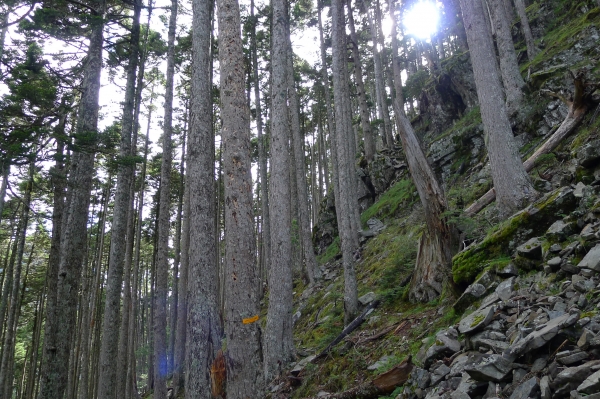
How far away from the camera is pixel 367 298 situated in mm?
9328

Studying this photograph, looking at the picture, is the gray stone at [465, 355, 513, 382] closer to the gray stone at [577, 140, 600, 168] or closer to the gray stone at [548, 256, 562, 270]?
the gray stone at [548, 256, 562, 270]

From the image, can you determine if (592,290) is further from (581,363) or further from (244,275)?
(244,275)

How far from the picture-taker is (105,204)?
22062 mm

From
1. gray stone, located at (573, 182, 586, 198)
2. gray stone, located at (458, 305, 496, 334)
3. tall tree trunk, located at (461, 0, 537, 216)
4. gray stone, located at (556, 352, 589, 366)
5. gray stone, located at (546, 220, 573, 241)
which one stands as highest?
tall tree trunk, located at (461, 0, 537, 216)

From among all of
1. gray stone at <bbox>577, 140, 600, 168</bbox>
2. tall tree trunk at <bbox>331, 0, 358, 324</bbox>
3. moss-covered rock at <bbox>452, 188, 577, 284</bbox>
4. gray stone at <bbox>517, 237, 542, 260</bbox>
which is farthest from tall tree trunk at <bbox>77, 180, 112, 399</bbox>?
gray stone at <bbox>577, 140, 600, 168</bbox>

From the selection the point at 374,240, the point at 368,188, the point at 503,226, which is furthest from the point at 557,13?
the point at 503,226

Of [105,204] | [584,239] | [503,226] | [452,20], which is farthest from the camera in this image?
[452,20]

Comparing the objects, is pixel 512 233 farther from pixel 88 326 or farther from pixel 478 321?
pixel 88 326

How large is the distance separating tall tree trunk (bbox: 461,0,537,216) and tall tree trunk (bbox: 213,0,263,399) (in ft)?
16.3

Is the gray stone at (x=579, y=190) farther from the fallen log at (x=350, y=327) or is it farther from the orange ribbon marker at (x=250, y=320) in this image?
the fallen log at (x=350, y=327)

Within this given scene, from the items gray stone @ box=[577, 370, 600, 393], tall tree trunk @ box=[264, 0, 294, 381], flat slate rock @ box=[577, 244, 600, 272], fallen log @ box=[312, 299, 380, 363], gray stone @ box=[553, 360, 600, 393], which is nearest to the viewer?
gray stone @ box=[577, 370, 600, 393]

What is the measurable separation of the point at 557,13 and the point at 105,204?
1017 inches

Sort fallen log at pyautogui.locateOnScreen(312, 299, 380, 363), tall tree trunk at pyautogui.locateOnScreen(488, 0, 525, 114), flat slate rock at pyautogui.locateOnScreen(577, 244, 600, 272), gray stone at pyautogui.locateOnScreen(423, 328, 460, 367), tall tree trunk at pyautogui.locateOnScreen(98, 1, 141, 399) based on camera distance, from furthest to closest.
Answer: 1. tall tree trunk at pyautogui.locateOnScreen(488, 0, 525, 114)
2. tall tree trunk at pyautogui.locateOnScreen(98, 1, 141, 399)
3. fallen log at pyautogui.locateOnScreen(312, 299, 380, 363)
4. gray stone at pyautogui.locateOnScreen(423, 328, 460, 367)
5. flat slate rock at pyautogui.locateOnScreen(577, 244, 600, 272)

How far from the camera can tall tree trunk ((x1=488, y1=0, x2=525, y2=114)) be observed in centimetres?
1181
